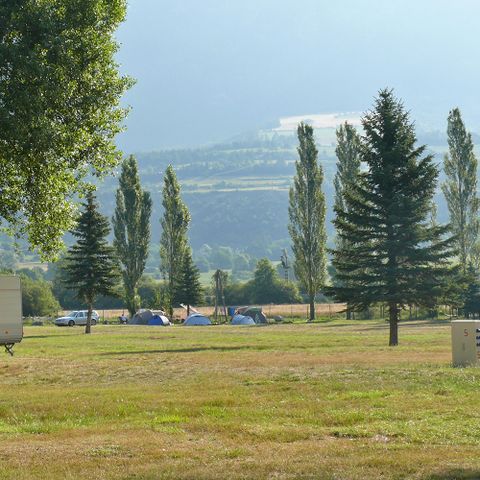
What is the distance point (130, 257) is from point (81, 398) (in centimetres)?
8322

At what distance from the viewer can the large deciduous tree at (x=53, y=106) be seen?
2266cm

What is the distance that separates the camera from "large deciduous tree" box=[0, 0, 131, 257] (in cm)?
2266

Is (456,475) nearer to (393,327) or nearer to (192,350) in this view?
(192,350)

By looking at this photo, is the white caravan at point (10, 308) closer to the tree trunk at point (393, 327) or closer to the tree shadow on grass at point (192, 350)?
the tree shadow on grass at point (192, 350)

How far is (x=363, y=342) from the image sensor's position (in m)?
50.2

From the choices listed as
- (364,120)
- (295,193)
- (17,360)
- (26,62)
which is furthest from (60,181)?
(295,193)

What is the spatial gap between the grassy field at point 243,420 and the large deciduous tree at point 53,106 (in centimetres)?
496

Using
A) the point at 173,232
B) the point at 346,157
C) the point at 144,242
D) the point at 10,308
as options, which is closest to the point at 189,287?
the point at 144,242

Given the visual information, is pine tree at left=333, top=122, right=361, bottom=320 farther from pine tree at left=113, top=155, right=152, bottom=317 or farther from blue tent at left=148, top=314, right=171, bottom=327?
pine tree at left=113, top=155, right=152, bottom=317

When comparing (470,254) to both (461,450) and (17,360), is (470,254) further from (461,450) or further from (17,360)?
(461,450)

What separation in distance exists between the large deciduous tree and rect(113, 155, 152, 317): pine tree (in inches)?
3034

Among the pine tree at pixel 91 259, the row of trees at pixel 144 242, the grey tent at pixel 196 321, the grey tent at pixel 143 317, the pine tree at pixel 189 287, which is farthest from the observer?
the row of trees at pixel 144 242

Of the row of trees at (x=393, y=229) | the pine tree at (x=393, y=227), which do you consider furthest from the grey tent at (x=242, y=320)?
the pine tree at (x=393, y=227)

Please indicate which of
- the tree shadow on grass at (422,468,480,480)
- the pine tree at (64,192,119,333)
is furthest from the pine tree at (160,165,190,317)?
the tree shadow on grass at (422,468,480,480)
